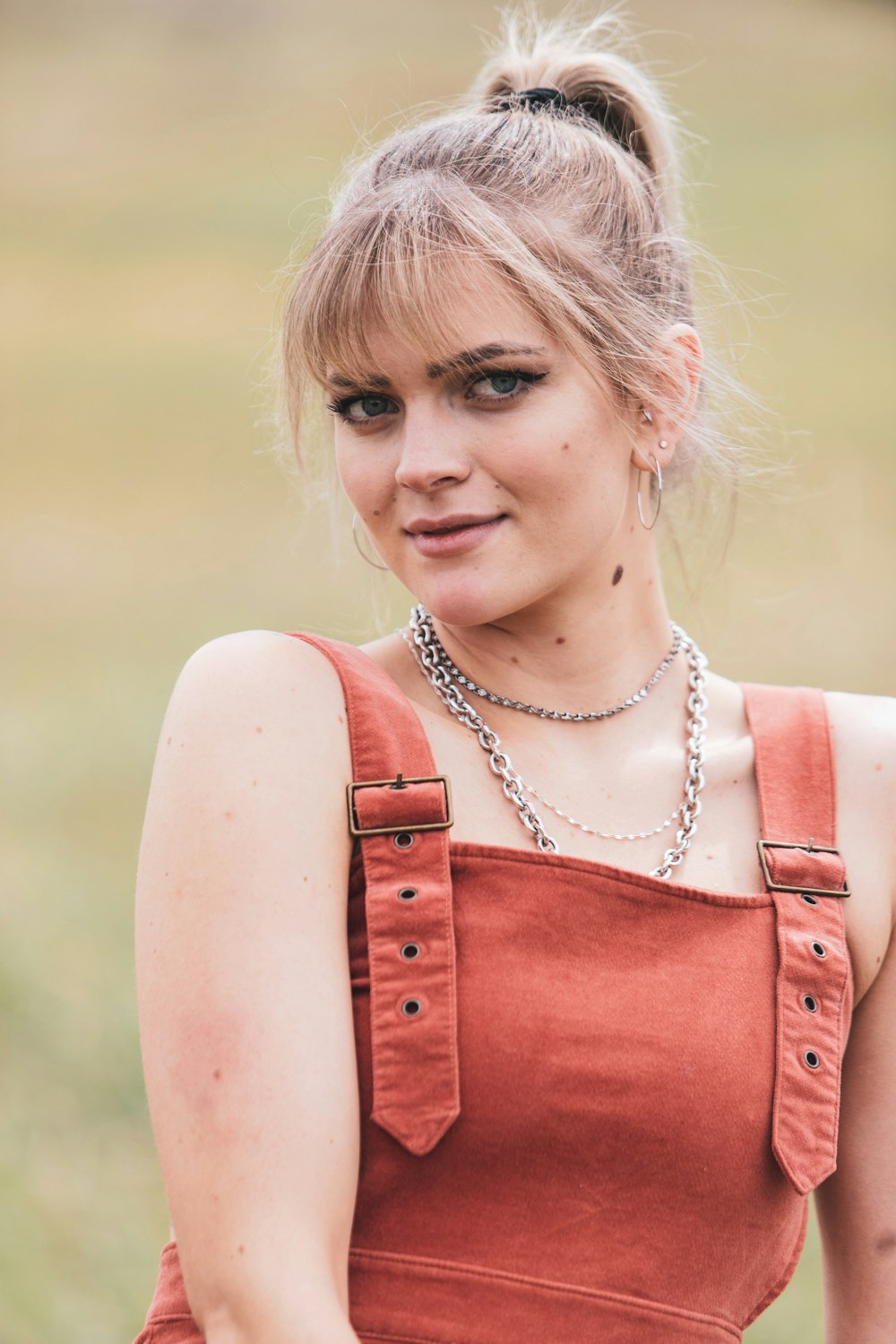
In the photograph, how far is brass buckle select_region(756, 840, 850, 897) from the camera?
188cm

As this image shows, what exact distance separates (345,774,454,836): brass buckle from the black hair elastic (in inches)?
39.2

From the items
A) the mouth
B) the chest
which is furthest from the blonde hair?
the chest

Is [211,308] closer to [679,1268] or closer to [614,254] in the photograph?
[614,254]

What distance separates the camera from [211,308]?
349 inches

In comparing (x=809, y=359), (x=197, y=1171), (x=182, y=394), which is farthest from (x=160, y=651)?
(x=197, y=1171)

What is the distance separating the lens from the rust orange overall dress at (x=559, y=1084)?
1685 mm

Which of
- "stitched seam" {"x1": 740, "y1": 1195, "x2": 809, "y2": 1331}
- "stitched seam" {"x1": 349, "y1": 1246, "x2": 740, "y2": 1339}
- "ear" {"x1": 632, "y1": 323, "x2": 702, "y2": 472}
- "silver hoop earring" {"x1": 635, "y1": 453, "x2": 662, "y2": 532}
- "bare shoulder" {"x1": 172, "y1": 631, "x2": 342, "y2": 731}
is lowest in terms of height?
"stitched seam" {"x1": 740, "y1": 1195, "x2": 809, "y2": 1331}

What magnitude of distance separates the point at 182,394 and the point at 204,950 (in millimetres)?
7174

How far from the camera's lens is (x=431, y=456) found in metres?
1.89

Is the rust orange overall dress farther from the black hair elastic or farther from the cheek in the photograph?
the black hair elastic

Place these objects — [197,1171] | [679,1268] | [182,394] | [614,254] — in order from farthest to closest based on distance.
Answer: [182,394], [614,254], [679,1268], [197,1171]

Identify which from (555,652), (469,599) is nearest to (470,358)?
(469,599)

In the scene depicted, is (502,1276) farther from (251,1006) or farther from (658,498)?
(658,498)

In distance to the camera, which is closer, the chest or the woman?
the woman
